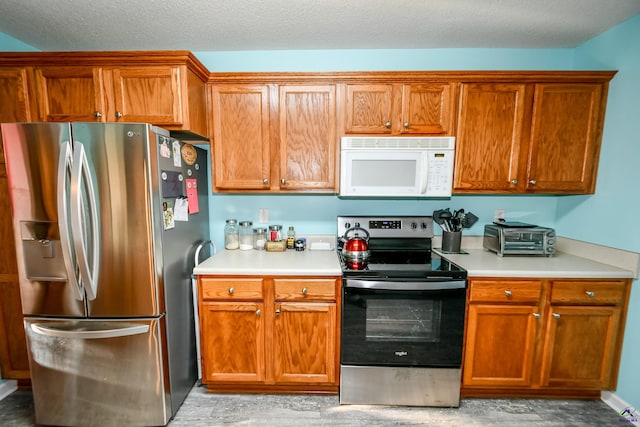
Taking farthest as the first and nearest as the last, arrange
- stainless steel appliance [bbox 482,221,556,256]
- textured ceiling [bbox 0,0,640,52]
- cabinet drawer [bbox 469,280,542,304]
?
stainless steel appliance [bbox 482,221,556,256]
cabinet drawer [bbox 469,280,542,304]
textured ceiling [bbox 0,0,640,52]

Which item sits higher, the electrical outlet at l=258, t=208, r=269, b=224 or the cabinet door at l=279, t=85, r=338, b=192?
the cabinet door at l=279, t=85, r=338, b=192

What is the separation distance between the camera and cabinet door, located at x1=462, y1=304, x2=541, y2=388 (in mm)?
1721

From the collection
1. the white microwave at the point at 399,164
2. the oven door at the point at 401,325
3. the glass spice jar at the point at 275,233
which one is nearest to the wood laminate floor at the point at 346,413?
the oven door at the point at 401,325

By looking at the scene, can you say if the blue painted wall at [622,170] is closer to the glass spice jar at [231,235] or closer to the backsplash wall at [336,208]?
the backsplash wall at [336,208]

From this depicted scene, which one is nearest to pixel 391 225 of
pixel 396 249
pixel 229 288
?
pixel 396 249

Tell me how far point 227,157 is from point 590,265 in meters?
2.69

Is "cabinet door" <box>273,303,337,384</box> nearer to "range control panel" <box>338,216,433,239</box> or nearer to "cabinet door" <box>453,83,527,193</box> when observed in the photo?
"range control panel" <box>338,216,433,239</box>

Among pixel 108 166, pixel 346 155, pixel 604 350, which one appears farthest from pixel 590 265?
pixel 108 166

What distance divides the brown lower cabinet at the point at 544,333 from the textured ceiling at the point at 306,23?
5.63ft

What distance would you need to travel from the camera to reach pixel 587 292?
1688mm

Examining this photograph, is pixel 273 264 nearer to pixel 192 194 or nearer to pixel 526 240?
pixel 192 194

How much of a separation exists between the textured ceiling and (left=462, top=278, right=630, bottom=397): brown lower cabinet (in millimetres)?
1717

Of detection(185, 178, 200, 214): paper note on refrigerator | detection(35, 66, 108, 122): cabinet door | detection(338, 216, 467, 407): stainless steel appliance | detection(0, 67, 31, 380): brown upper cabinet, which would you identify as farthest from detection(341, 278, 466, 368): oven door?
detection(0, 67, 31, 380): brown upper cabinet

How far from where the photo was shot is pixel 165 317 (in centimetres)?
157
